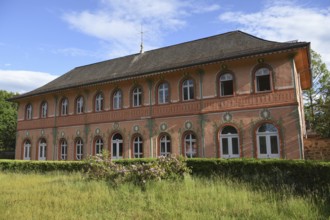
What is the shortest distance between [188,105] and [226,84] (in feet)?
8.20

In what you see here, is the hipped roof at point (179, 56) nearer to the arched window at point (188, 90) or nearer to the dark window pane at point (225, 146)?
the arched window at point (188, 90)

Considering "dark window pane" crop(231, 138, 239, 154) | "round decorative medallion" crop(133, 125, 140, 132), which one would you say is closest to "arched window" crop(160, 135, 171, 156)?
"round decorative medallion" crop(133, 125, 140, 132)

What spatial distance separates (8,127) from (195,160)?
105 ft

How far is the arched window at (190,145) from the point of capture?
1606 centimetres

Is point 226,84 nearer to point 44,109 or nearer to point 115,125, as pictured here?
point 115,125

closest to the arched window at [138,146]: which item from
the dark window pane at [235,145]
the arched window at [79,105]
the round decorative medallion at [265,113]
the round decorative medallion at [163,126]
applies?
the round decorative medallion at [163,126]

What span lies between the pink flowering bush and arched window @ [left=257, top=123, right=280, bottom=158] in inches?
229

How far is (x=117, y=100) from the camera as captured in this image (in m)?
19.7

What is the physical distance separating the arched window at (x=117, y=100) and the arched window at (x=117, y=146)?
197cm

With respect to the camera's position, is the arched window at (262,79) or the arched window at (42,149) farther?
the arched window at (42,149)

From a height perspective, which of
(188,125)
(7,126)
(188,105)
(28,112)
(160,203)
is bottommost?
(160,203)

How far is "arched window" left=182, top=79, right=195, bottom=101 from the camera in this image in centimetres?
1675

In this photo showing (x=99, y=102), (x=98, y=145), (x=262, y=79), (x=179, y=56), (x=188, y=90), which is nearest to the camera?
(x=262, y=79)

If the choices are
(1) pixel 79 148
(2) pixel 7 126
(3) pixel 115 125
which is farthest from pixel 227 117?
(2) pixel 7 126
